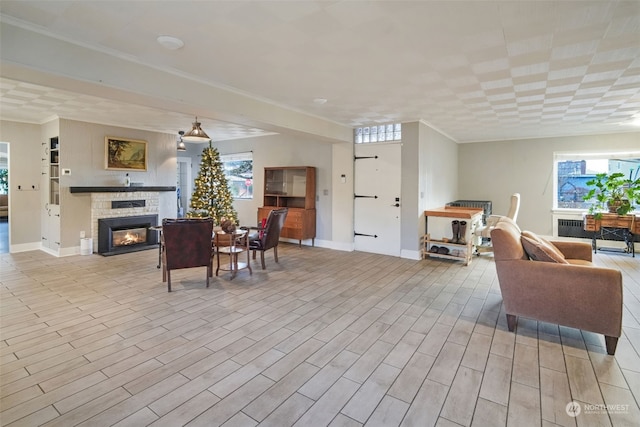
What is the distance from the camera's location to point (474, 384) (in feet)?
7.20

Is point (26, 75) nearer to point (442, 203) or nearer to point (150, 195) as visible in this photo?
point (150, 195)

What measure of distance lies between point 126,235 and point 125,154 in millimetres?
1702

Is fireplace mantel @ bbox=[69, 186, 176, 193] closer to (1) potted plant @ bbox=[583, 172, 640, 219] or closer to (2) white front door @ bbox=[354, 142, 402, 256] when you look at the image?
(2) white front door @ bbox=[354, 142, 402, 256]

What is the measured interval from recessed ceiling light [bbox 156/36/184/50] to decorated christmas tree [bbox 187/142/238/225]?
425cm

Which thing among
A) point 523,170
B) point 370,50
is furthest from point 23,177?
point 523,170

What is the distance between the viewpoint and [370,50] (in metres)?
2.85

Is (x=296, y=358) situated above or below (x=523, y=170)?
below

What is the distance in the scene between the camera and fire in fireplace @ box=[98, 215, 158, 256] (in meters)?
6.23

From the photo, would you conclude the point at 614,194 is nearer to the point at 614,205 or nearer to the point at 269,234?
the point at 614,205

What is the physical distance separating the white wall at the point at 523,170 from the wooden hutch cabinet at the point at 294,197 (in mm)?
4324

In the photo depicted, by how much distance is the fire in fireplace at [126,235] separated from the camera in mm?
6225

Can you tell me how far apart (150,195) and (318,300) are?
5.17 metres

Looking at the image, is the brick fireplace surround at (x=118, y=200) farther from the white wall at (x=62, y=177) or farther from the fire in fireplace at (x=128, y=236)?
the fire in fireplace at (x=128, y=236)

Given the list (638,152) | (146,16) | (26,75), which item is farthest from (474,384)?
(638,152)
